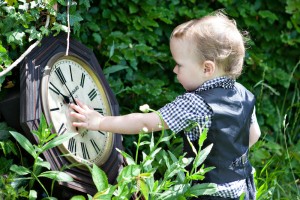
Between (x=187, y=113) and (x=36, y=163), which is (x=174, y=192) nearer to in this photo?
(x=187, y=113)

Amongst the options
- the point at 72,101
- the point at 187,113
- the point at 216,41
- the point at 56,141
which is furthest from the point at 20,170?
the point at 216,41

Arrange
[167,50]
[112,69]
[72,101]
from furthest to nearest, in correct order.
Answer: [167,50], [112,69], [72,101]

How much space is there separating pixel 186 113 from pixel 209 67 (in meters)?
0.23

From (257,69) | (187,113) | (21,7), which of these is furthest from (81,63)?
(257,69)

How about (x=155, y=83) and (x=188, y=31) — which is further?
(x=155, y=83)

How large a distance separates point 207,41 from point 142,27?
104 centimetres

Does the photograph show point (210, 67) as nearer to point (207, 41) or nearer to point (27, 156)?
point (207, 41)

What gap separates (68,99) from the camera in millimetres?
2887

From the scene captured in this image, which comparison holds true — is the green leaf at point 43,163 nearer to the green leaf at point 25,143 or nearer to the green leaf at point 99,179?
the green leaf at point 25,143

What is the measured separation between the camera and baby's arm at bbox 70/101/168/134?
109 inches

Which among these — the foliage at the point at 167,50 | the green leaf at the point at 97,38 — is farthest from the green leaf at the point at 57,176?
the green leaf at the point at 97,38

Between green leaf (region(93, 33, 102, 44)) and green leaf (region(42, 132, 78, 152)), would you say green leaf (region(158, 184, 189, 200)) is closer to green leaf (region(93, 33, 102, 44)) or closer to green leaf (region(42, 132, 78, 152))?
green leaf (region(42, 132, 78, 152))

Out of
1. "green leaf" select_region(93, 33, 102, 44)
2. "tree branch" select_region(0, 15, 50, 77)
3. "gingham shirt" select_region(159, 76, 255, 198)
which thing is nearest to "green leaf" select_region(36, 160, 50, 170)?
"tree branch" select_region(0, 15, 50, 77)

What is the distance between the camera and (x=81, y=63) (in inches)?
120
